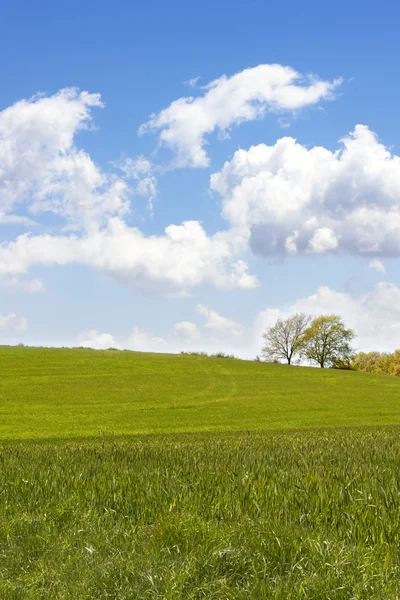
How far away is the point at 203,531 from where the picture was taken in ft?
18.0

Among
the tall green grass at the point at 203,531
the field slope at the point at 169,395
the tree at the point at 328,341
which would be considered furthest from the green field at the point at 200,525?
the tree at the point at 328,341

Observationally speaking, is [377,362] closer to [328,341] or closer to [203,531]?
→ [328,341]

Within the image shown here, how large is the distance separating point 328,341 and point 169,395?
66.0 meters

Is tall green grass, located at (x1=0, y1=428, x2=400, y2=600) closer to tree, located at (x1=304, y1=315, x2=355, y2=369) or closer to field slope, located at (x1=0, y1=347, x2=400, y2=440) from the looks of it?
field slope, located at (x1=0, y1=347, x2=400, y2=440)

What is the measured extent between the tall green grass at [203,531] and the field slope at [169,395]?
2667 cm

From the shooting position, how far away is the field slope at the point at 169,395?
3975 centimetres

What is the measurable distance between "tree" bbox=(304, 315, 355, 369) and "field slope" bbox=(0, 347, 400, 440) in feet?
121

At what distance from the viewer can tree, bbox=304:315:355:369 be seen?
11012 cm

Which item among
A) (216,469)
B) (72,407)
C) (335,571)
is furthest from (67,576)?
(72,407)

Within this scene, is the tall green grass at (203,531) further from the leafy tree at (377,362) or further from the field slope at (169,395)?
the leafy tree at (377,362)

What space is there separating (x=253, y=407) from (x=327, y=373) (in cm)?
Result: 2609

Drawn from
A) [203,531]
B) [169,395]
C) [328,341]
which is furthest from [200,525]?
[328,341]

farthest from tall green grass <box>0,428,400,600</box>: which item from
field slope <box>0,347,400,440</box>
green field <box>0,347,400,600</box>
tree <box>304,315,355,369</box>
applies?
tree <box>304,315,355,369</box>

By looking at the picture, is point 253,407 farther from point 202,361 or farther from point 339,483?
point 339,483
